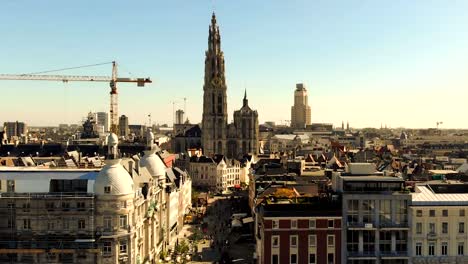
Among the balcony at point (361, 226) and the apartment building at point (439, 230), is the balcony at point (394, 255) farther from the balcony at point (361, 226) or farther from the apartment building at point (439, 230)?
the balcony at point (361, 226)

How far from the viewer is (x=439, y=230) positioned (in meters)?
71.9

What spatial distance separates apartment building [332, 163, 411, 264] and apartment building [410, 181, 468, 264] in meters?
1.41

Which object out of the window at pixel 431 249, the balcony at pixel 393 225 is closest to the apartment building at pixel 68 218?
the balcony at pixel 393 225

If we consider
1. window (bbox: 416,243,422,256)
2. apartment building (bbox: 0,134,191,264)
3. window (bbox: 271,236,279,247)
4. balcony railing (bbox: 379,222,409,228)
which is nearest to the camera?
apartment building (bbox: 0,134,191,264)

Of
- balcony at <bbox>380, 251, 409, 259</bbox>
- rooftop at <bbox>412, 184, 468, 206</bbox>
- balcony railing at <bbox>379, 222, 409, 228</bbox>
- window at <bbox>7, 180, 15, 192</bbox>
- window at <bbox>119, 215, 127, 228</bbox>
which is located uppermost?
window at <bbox>7, 180, 15, 192</bbox>

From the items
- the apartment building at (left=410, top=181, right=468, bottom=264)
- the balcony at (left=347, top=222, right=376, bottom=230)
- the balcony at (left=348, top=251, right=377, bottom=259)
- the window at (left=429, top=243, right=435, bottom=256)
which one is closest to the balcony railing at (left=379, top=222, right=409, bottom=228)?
the apartment building at (left=410, top=181, right=468, bottom=264)

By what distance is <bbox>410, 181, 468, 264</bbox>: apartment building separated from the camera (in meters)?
71.5

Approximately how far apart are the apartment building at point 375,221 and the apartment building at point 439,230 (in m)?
1.41

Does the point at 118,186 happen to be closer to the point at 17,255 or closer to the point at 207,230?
the point at 17,255

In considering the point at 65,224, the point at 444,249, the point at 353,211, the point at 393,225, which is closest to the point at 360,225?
the point at 353,211

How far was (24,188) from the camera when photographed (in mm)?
70312

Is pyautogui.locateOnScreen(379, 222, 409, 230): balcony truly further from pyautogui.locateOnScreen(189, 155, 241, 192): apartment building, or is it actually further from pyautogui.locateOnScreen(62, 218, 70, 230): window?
pyautogui.locateOnScreen(189, 155, 241, 192): apartment building

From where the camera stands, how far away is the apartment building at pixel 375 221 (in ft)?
231

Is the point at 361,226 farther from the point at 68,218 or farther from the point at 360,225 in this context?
the point at 68,218
